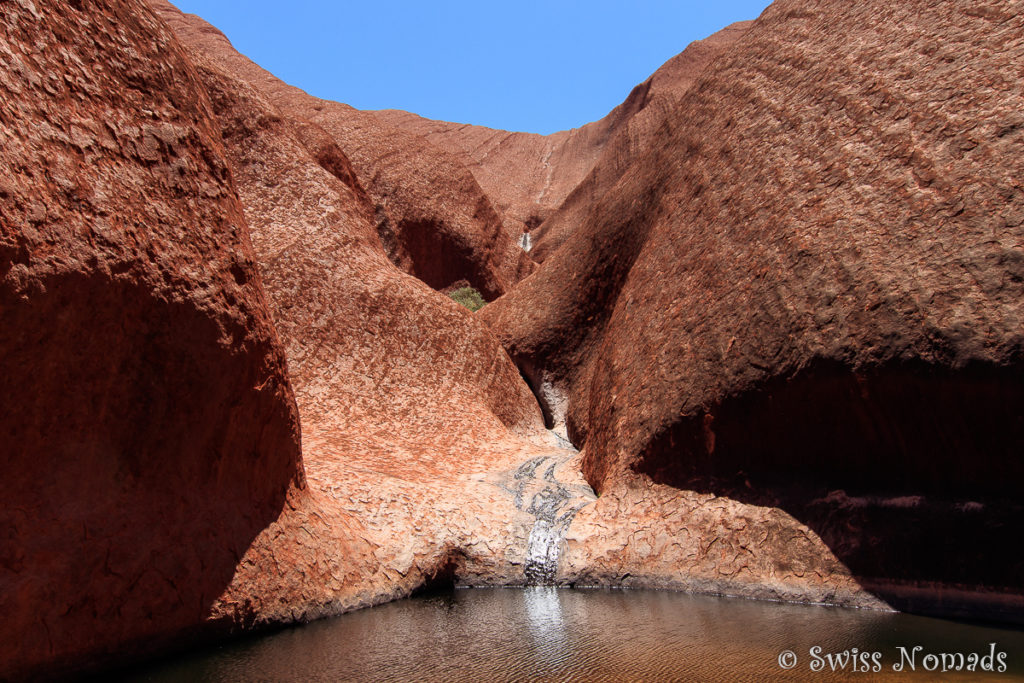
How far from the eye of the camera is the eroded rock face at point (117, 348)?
3.63 metres

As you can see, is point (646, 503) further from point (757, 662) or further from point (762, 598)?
point (757, 662)

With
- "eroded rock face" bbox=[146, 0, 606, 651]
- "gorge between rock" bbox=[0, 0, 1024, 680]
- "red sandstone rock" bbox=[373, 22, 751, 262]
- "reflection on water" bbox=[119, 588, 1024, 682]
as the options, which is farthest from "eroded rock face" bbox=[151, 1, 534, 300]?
"reflection on water" bbox=[119, 588, 1024, 682]

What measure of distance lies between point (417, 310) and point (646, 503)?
16.1 feet

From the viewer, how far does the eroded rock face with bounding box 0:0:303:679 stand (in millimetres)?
3631

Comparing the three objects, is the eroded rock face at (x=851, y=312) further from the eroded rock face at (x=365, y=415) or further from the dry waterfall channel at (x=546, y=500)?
the eroded rock face at (x=365, y=415)

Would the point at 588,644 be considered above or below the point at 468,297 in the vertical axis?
below

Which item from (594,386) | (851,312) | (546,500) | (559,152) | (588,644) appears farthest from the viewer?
(559,152)

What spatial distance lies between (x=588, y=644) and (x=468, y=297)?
1464 centimetres

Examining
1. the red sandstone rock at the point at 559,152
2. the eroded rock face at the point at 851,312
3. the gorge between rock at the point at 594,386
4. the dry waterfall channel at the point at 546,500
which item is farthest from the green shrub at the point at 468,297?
the eroded rock face at the point at 851,312

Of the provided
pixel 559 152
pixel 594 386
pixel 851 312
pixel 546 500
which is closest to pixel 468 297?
pixel 594 386

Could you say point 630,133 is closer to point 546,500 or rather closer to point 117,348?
point 546,500

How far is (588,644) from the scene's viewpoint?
4461 millimetres

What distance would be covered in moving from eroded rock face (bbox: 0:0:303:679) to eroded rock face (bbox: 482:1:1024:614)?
354cm

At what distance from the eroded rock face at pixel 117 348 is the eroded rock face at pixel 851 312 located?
354 cm
